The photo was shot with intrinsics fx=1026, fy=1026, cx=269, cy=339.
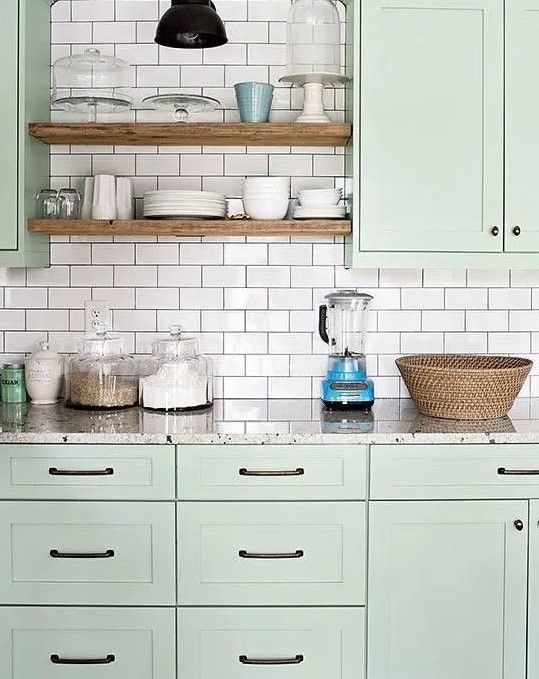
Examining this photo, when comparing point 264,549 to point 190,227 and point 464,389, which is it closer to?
point 464,389

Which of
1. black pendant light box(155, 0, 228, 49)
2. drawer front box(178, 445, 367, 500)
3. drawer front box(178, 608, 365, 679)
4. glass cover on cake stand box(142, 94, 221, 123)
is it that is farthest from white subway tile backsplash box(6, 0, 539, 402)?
drawer front box(178, 608, 365, 679)

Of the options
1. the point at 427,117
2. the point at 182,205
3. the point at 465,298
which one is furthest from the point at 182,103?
the point at 465,298

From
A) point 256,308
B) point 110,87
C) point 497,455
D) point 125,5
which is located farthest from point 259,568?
point 125,5

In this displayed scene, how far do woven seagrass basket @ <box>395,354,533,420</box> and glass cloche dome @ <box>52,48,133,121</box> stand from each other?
1.37 meters

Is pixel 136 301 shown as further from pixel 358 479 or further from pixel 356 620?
pixel 356 620

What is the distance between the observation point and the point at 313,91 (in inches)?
141

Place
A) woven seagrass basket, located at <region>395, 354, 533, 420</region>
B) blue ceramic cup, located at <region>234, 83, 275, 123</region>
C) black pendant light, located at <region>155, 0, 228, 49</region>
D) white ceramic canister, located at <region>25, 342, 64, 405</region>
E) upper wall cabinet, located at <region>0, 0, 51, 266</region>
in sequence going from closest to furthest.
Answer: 1. black pendant light, located at <region>155, 0, 228, 49</region>
2. woven seagrass basket, located at <region>395, 354, 533, 420</region>
3. upper wall cabinet, located at <region>0, 0, 51, 266</region>
4. blue ceramic cup, located at <region>234, 83, 275, 123</region>
5. white ceramic canister, located at <region>25, 342, 64, 405</region>

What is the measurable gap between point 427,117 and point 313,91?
0.43 meters

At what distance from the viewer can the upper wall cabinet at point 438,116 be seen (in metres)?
3.40

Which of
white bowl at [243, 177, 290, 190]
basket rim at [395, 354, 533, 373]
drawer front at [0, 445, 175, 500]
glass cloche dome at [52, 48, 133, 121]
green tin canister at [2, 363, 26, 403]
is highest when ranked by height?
glass cloche dome at [52, 48, 133, 121]

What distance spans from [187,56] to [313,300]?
1.01m

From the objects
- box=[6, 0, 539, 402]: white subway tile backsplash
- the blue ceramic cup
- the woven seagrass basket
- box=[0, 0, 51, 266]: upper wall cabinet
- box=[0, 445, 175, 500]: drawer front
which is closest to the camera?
box=[0, 445, 175, 500]: drawer front

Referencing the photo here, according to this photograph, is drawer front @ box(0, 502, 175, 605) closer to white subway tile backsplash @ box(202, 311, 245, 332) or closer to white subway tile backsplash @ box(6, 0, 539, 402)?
white subway tile backsplash @ box(6, 0, 539, 402)

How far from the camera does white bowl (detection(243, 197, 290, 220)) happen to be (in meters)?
3.53
